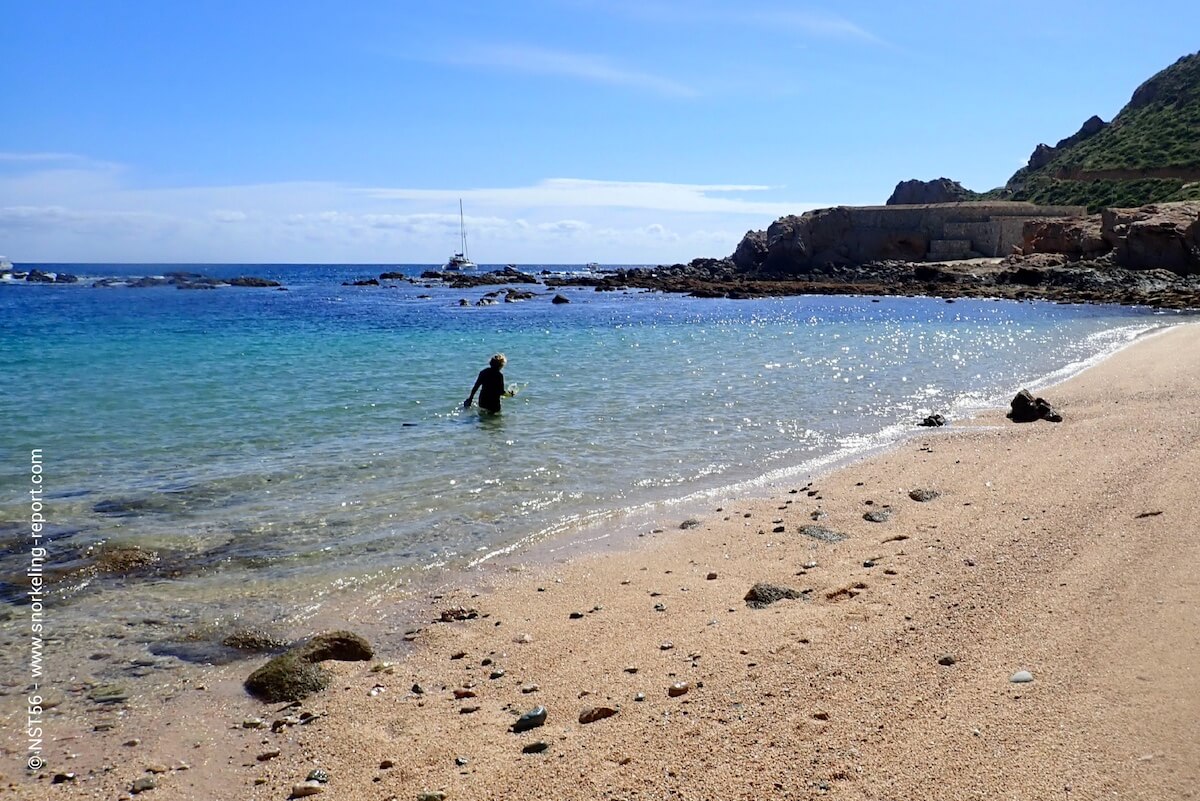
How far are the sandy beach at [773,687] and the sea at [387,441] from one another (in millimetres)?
1547

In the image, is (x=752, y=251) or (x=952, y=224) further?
(x=752, y=251)

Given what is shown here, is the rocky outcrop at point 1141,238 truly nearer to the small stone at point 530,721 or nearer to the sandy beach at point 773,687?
the sandy beach at point 773,687

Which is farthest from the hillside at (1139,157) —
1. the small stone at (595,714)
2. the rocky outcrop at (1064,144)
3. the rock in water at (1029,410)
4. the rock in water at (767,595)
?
the small stone at (595,714)

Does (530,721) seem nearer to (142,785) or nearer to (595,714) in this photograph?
(595,714)

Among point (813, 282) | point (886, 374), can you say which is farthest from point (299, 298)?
point (886, 374)

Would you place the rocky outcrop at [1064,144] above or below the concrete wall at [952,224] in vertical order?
above

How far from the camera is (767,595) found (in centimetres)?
644

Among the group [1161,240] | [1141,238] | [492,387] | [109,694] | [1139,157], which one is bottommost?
[109,694]

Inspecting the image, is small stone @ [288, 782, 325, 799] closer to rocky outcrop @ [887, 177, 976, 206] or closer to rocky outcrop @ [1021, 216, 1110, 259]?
rocky outcrop @ [1021, 216, 1110, 259]

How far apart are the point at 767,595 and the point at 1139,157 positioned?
9207 cm

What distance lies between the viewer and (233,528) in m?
9.01

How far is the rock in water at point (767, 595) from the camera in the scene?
6.37 meters

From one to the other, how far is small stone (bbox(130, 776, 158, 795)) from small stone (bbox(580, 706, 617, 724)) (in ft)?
7.25

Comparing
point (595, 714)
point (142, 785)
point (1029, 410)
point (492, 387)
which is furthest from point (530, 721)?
point (1029, 410)
